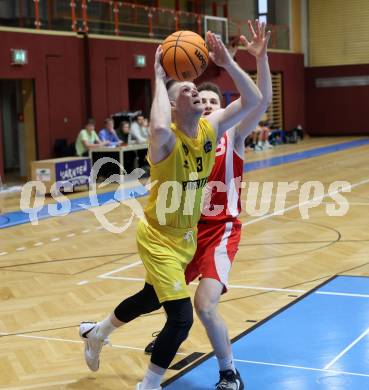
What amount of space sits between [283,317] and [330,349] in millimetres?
816

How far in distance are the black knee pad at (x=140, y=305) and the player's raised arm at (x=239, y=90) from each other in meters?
1.02

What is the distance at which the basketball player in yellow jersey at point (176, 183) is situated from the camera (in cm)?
388

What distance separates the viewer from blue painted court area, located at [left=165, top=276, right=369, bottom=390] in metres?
4.48

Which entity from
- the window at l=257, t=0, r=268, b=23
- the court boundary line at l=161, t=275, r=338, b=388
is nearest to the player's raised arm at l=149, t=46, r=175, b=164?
the court boundary line at l=161, t=275, r=338, b=388

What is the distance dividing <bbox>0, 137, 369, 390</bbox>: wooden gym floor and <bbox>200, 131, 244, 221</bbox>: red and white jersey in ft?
3.42

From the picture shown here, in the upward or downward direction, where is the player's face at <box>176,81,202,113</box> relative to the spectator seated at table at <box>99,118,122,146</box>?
upward

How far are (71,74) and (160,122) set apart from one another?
14.9m

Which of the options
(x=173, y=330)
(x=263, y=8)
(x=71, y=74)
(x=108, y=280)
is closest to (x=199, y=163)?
(x=173, y=330)

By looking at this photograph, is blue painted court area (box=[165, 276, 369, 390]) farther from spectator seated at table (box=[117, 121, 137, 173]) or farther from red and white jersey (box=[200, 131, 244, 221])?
spectator seated at table (box=[117, 121, 137, 173])

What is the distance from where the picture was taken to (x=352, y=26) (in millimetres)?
29531

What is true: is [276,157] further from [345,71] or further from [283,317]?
[283,317]

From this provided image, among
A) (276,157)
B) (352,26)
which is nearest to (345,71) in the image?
(352,26)

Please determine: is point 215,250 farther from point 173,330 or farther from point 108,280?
point 108,280

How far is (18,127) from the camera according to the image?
18.1m
